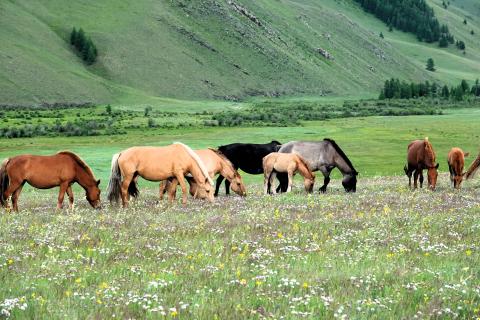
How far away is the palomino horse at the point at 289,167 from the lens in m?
26.7

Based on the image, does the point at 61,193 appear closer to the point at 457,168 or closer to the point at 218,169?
the point at 218,169

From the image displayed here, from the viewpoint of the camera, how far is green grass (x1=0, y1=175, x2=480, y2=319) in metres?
8.35

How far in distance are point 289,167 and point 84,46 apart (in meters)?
165

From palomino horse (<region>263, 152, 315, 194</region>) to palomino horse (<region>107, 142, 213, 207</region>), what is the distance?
5.94 meters

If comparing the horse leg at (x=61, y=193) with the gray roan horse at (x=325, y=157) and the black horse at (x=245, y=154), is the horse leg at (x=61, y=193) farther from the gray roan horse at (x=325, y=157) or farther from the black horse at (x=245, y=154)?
the black horse at (x=245, y=154)

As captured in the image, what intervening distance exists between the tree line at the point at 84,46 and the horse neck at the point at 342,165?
6373 inches

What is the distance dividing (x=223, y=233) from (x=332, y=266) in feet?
12.9

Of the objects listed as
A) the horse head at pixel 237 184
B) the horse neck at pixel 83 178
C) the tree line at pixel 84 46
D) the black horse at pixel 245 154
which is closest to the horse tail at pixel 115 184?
the horse neck at pixel 83 178

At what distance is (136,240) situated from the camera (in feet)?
42.9

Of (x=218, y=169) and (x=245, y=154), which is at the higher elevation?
(x=245, y=154)

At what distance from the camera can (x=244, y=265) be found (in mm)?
11039

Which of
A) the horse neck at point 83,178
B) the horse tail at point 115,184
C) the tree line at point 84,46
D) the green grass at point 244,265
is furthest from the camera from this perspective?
the tree line at point 84,46

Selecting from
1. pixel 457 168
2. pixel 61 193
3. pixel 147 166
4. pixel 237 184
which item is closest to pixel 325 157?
pixel 237 184

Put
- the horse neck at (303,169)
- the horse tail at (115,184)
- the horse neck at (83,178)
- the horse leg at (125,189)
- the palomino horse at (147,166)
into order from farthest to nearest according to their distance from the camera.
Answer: the horse neck at (303,169) → the horse tail at (115,184) → the palomino horse at (147,166) → the horse leg at (125,189) → the horse neck at (83,178)
